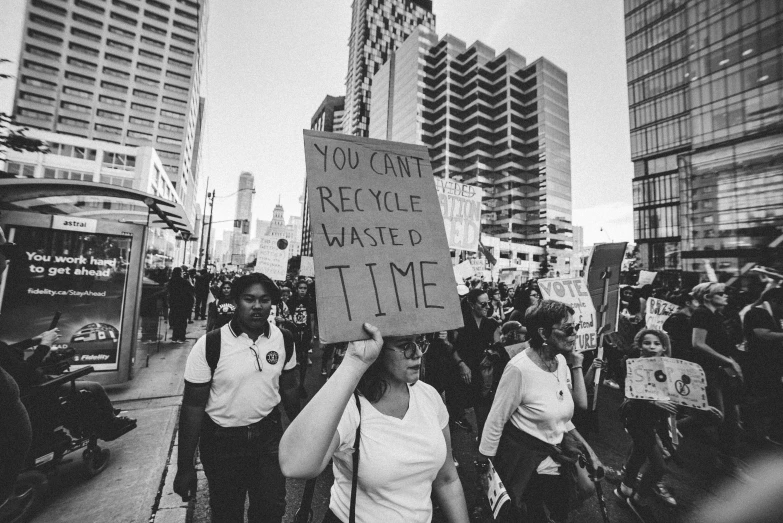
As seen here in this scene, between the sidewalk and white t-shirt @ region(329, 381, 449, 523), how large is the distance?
2526mm

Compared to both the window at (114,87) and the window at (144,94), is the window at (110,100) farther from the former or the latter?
the window at (144,94)

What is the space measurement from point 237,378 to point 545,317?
7.37ft

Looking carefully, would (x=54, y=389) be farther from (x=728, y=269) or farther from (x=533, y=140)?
(x=533, y=140)

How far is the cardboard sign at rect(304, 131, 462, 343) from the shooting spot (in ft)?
3.97

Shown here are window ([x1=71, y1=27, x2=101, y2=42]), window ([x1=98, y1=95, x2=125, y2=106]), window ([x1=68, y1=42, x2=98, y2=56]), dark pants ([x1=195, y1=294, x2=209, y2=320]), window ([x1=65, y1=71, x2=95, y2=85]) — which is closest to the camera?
dark pants ([x1=195, y1=294, x2=209, y2=320])

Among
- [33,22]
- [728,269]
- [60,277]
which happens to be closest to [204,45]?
[33,22]

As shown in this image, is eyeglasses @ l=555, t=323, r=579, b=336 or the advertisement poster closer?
eyeglasses @ l=555, t=323, r=579, b=336

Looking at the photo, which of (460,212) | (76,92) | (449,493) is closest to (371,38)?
(76,92)

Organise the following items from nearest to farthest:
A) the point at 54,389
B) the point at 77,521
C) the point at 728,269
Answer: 1. the point at 77,521
2. the point at 54,389
3. the point at 728,269

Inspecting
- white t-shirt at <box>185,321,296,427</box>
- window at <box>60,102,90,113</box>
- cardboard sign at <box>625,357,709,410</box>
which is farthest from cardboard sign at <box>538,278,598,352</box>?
window at <box>60,102,90,113</box>

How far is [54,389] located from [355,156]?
3778 mm

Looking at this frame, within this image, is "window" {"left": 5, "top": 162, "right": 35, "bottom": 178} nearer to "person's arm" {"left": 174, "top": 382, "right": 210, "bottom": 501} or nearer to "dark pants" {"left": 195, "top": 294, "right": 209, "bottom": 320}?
"dark pants" {"left": 195, "top": 294, "right": 209, "bottom": 320}

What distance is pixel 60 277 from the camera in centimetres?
542

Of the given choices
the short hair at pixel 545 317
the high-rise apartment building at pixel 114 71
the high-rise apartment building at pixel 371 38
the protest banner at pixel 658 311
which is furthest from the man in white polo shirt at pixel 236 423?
the high-rise apartment building at pixel 371 38
